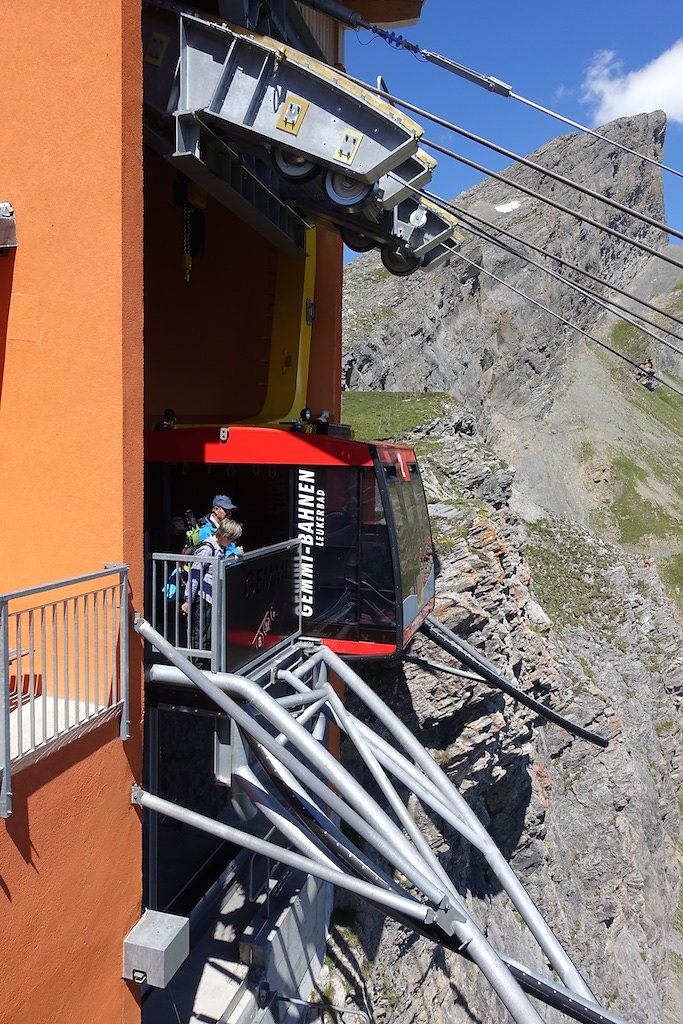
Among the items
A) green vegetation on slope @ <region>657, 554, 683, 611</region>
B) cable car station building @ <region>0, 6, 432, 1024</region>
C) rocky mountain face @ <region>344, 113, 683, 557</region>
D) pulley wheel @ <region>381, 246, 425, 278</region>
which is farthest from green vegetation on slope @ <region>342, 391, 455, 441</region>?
green vegetation on slope @ <region>657, 554, 683, 611</region>

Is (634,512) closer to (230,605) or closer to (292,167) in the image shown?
(292,167)

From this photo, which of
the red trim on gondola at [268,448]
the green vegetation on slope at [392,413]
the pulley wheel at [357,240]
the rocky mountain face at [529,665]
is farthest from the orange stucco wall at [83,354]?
the green vegetation on slope at [392,413]

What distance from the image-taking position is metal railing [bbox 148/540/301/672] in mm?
5422

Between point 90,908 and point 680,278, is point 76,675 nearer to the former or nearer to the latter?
point 90,908

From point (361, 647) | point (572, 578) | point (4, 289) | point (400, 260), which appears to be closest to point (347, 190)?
point (400, 260)

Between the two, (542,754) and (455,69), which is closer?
(455,69)

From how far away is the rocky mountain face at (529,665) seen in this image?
39.6 ft

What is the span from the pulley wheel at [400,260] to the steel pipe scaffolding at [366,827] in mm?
4540

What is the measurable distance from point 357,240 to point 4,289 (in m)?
4.32

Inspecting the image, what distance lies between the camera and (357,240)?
27.1 ft

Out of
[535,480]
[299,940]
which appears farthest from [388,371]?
[299,940]

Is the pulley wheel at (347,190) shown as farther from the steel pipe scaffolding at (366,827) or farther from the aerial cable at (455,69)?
the steel pipe scaffolding at (366,827)

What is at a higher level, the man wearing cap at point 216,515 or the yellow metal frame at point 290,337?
the yellow metal frame at point 290,337

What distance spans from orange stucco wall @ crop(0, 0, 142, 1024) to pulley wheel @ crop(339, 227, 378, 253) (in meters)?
3.52
